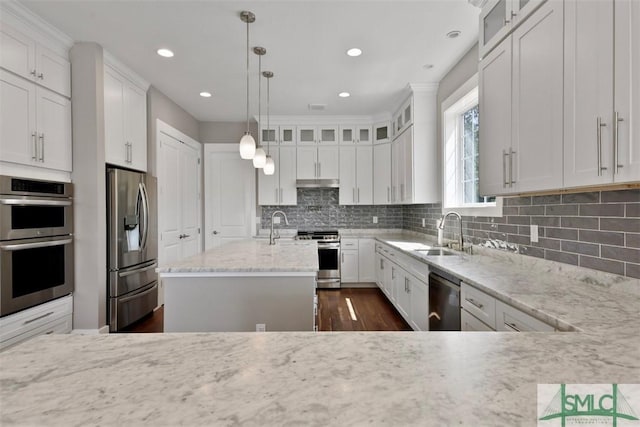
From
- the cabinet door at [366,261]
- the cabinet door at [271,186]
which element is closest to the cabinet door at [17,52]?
the cabinet door at [271,186]

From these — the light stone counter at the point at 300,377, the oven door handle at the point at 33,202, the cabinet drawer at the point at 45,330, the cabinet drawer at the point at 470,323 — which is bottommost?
the cabinet drawer at the point at 45,330

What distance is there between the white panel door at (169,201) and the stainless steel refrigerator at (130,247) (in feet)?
1.22

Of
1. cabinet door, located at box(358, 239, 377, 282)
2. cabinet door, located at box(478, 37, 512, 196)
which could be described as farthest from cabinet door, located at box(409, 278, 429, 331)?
cabinet door, located at box(358, 239, 377, 282)

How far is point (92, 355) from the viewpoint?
763 mm

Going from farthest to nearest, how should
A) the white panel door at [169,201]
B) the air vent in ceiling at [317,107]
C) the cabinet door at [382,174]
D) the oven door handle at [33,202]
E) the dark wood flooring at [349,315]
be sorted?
the cabinet door at [382,174]
the air vent in ceiling at [317,107]
the white panel door at [169,201]
the dark wood flooring at [349,315]
the oven door handle at [33,202]

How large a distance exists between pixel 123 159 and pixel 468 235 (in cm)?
359

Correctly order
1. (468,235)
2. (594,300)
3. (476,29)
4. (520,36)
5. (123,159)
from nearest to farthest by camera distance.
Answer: (594,300) < (520,36) < (476,29) < (468,235) < (123,159)

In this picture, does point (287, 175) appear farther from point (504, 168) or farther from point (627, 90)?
point (627, 90)

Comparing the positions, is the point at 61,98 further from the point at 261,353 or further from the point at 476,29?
the point at 476,29

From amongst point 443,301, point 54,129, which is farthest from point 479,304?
point 54,129

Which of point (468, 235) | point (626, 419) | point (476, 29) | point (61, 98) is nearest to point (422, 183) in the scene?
point (468, 235)

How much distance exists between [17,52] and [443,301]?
12.0 feet

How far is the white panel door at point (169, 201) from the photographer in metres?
4.08

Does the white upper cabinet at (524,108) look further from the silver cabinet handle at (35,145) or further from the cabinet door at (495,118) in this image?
the silver cabinet handle at (35,145)
